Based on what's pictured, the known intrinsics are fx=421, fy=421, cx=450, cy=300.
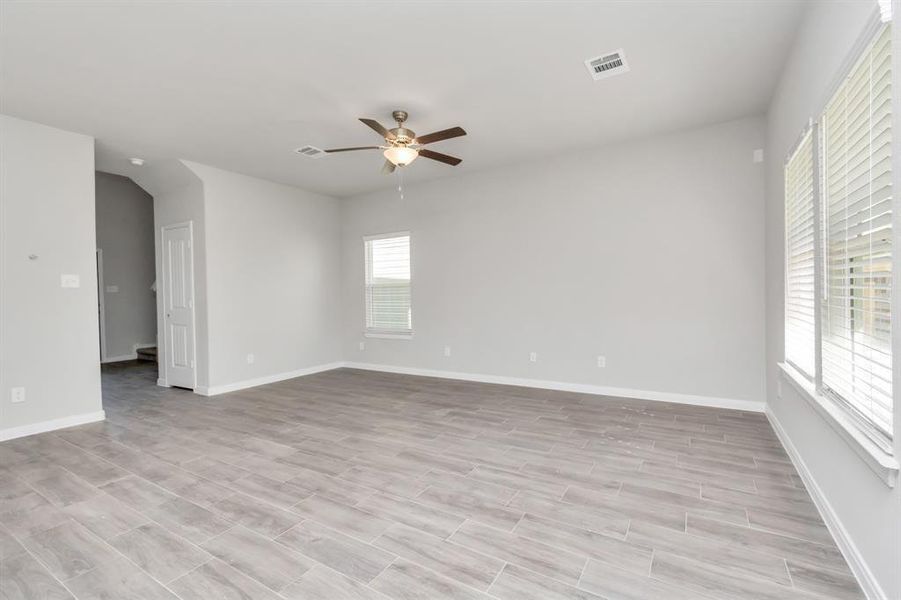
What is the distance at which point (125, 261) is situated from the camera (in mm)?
8016

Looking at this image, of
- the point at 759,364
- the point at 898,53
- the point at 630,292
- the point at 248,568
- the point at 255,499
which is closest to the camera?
the point at 898,53

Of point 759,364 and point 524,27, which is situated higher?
point 524,27

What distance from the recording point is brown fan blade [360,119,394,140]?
3127 mm

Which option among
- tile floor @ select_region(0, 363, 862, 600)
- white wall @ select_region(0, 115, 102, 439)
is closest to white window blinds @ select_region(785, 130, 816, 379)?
tile floor @ select_region(0, 363, 862, 600)

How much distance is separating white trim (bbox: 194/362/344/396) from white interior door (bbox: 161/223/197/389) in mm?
313

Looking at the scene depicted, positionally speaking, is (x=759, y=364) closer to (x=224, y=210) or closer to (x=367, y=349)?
(x=367, y=349)

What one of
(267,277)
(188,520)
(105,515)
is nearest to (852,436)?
(188,520)

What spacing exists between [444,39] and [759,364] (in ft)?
13.3

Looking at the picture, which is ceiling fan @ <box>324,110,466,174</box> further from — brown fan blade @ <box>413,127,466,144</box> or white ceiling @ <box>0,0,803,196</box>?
white ceiling @ <box>0,0,803,196</box>

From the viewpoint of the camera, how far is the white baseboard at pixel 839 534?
1605mm

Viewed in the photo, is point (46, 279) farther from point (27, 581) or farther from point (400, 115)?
point (400, 115)

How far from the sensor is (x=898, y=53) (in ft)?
4.50

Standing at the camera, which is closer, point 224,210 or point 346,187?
point 224,210

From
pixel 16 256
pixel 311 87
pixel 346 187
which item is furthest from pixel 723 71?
pixel 16 256
